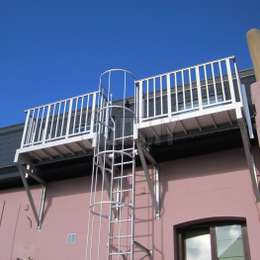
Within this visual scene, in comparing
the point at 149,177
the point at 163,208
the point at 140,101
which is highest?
the point at 140,101

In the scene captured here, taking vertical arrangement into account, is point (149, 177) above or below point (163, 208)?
above

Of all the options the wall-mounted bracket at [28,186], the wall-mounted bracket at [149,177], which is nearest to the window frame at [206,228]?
the wall-mounted bracket at [149,177]

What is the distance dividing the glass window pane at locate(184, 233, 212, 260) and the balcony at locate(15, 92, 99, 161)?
251 centimetres

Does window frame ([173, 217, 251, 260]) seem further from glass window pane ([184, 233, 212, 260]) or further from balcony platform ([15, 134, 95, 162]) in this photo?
balcony platform ([15, 134, 95, 162])

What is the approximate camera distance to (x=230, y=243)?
6.72 meters

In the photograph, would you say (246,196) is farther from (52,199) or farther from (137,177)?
(52,199)

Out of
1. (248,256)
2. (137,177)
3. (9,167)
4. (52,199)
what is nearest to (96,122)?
(137,177)

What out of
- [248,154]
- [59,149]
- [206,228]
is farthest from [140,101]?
[206,228]

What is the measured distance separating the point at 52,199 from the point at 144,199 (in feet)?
7.04

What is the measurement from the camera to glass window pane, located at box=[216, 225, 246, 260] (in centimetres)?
659

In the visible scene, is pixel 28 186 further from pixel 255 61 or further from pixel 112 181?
pixel 255 61

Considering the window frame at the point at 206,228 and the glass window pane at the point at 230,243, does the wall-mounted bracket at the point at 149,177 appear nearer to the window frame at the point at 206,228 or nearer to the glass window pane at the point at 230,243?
the window frame at the point at 206,228

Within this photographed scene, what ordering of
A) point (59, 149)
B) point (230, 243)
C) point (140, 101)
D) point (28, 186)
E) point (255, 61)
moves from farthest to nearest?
point (28, 186), point (59, 149), point (140, 101), point (255, 61), point (230, 243)

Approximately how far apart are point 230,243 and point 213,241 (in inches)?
10.9
